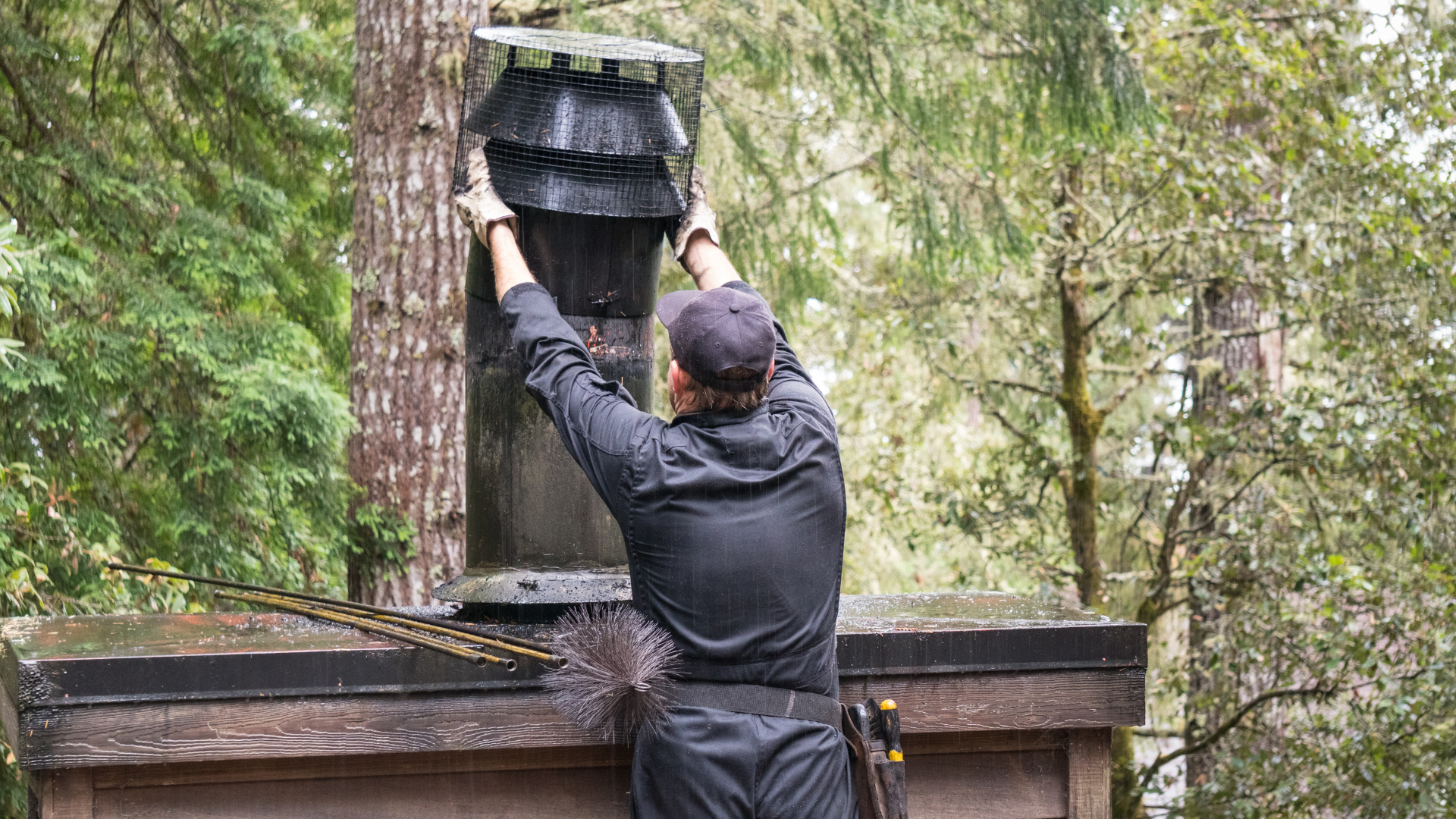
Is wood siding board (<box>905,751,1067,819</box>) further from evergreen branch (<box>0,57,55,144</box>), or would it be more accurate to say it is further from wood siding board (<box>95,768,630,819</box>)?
evergreen branch (<box>0,57,55,144</box>)

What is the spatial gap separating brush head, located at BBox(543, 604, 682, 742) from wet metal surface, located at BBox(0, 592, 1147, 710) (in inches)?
7.2

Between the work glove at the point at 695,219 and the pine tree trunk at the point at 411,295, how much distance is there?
2094 millimetres

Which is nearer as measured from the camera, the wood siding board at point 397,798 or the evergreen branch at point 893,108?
the wood siding board at point 397,798

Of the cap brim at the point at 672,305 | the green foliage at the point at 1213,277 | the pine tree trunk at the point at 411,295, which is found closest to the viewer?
the cap brim at the point at 672,305

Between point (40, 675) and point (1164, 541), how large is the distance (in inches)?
228

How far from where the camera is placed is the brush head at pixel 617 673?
7.93 feet

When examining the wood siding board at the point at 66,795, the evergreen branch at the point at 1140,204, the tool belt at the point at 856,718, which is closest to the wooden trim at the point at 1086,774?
the tool belt at the point at 856,718

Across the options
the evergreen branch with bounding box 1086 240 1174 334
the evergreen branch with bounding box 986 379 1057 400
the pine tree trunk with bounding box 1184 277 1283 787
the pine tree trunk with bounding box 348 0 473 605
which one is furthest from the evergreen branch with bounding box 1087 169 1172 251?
the pine tree trunk with bounding box 348 0 473 605

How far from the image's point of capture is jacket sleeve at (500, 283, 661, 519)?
2486mm

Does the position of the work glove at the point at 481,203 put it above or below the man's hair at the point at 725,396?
above

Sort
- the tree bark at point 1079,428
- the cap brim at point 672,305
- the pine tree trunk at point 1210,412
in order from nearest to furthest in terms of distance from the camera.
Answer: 1. the cap brim at point 672,305
2. the pine tree trunk at point 1210,412
3. the tree bark at point 1079,428

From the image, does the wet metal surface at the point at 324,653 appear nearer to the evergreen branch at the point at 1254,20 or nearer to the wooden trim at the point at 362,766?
the wooden trim at the point at 362,766

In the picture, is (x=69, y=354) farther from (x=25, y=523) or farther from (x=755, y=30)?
(x=755, y=30)

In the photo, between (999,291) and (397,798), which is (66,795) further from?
(999,291)
